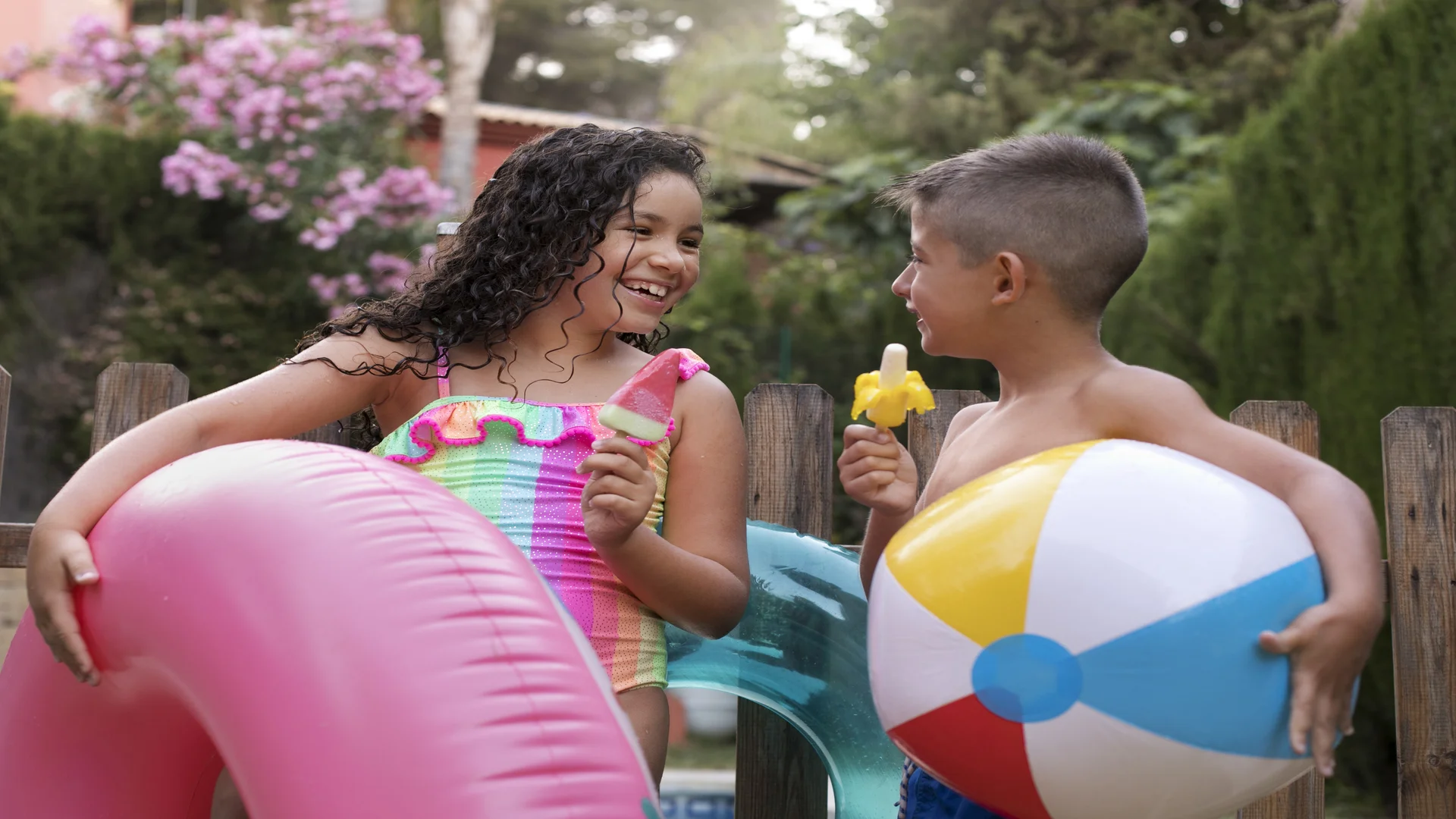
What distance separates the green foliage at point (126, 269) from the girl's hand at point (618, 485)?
644cm

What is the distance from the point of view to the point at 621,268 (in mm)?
2129

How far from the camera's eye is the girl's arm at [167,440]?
1591 millimetres

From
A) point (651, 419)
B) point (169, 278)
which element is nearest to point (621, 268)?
point (651, 419)

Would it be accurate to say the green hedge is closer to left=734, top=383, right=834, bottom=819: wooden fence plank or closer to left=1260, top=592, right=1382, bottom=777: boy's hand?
left=734, top=383, right=834, bottom=819: wooden fence plank

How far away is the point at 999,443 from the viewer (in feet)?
6.04

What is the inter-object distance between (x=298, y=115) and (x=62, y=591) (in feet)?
21.0

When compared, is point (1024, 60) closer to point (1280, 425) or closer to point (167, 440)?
point (1280, 425)

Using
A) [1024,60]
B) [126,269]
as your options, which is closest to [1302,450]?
[126,269]

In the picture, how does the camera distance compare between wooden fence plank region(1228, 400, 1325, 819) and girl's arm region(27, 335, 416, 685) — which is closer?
girl's arm region(27, 335, 416, 685)

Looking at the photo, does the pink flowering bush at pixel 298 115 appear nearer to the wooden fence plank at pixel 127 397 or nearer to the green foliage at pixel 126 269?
the green foliage at pixel 126 269

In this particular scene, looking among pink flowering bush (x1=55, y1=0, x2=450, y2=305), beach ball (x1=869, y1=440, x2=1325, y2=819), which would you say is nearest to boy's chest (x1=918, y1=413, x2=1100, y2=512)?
beach ball (x1=869, y1=440, x2=1325, y2=819)

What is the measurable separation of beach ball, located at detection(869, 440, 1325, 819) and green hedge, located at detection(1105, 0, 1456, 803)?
10.6 feet

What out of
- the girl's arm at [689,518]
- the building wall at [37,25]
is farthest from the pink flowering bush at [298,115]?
the girl's arm at [689,518]

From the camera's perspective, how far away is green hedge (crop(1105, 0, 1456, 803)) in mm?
4258
